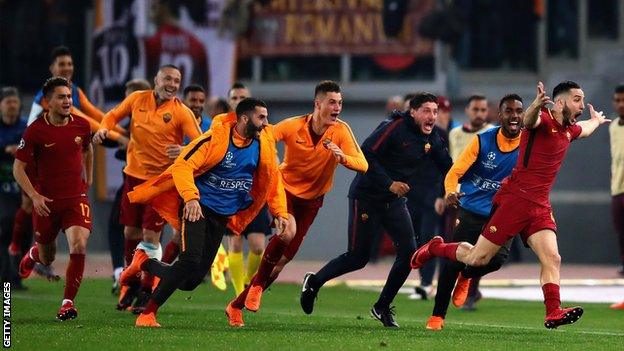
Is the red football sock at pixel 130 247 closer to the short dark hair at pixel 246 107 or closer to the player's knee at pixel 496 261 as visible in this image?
the short dark hair at pixel 246 107

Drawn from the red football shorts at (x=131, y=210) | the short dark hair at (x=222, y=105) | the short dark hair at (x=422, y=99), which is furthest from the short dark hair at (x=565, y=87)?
the short dark hair at (x=222, y=105)

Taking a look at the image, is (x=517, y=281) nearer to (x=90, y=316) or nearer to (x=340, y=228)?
(x=340, y=228)

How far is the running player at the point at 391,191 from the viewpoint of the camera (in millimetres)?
16953

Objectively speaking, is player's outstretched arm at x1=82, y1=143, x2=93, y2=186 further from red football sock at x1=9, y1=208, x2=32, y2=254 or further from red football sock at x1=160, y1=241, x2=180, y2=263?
red football sock at x1=9, y1=208, x2=32, y2=254

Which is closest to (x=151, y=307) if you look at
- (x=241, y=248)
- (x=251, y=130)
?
(x=251, y=130)

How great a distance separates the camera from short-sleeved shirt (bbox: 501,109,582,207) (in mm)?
15289

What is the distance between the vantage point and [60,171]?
1677cm

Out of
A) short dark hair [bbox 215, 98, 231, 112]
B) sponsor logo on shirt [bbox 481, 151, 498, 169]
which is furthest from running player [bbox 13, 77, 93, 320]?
short dark hair [bbox 215, 98, 231, 112]

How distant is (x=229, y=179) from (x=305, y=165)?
1.47m

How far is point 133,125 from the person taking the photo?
59.7 feet

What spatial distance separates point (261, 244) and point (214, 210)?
11.5ft

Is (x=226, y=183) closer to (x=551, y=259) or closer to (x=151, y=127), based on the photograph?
(x=151, y=127)

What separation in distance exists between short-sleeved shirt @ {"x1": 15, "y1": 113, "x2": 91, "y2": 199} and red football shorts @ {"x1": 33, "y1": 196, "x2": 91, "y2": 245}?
66mm

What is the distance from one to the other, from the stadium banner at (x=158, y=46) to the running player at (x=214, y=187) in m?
12.5
